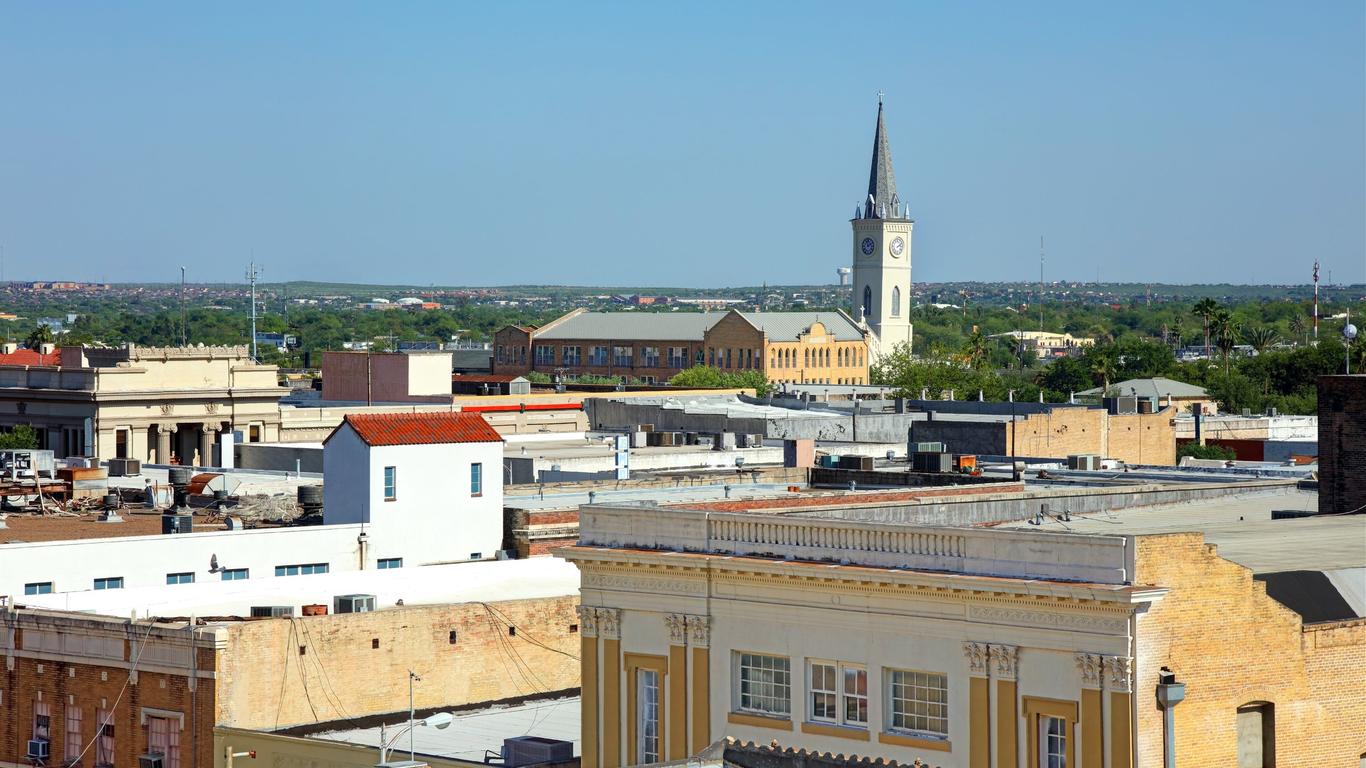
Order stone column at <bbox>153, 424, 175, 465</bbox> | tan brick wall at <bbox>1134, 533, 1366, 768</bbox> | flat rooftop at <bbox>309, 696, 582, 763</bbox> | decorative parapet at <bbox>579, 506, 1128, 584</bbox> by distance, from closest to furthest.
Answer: tan brick wall at <bbox>1134, 533, 1366, 768</bbox> → decorative parapet at <bbox>579, 506, 1128, 584</bbox> → flat rooftop at <bbox>309, 696, 582, 763</bbox> → stone column at <bbox>153, 424, 175, 465</bbox>

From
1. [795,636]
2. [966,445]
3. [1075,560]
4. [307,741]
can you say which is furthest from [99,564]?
[966,445]

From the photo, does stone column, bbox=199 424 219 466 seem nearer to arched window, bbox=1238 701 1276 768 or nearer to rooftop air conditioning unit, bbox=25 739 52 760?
rooftop air conditioning unit, bbox=25 739 52 760

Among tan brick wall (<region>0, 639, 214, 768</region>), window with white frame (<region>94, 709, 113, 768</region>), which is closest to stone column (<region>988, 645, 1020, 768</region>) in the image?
tan brick wall (<region>0, 639, 214, 768</region>)

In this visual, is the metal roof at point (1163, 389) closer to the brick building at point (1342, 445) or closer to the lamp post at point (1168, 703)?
the brick building at point (1342, 445)

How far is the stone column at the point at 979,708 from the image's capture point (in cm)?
3083

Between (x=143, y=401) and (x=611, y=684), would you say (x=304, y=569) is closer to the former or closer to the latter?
(x=611, y=684)

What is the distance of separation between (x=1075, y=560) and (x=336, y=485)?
→ 26.1 m

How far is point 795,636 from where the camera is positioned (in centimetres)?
3359

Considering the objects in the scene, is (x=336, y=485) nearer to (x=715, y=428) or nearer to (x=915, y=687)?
(x=915, y=687)

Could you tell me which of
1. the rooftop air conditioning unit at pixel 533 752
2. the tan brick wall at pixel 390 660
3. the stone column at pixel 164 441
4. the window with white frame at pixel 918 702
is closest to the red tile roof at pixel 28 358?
the stone column at pixel 164 441

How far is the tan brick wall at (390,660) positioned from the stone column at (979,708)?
47.4 feet

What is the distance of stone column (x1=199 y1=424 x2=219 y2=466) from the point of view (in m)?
102

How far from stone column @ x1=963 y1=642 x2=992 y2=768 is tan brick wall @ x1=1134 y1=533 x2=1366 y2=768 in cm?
229

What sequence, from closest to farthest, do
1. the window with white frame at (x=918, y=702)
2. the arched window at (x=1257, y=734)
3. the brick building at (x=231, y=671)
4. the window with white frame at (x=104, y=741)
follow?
the arched window at (x=1257, y=734), the window with white frame at (x=918, y=702), the brick building at (x=231, y=671), the window with white frame at (x=104, y=741)
